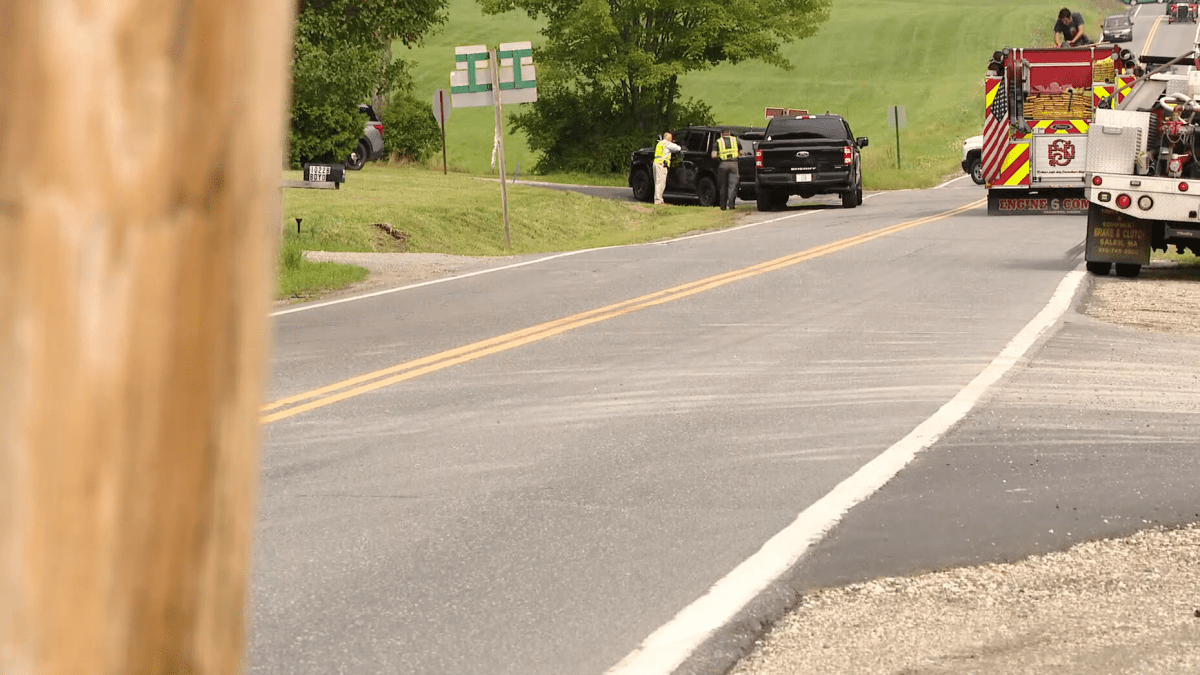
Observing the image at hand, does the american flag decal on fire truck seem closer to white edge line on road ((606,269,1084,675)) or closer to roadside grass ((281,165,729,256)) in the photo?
roadside grass ((281,165,729,256))

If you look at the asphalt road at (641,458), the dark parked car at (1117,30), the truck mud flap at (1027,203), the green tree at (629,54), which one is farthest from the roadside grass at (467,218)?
the green tree at (629,54)

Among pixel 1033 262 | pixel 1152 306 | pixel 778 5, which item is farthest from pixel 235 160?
pixel 778 5

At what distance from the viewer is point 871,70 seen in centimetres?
9356

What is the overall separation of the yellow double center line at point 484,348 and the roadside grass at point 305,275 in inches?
151

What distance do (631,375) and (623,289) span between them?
5675 millimetres

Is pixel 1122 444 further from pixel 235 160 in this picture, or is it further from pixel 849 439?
pixel 235 160

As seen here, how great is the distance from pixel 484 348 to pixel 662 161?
2545 cm

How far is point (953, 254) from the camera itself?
65.2 ft

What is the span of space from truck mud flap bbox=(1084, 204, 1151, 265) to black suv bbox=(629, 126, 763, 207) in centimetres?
1864

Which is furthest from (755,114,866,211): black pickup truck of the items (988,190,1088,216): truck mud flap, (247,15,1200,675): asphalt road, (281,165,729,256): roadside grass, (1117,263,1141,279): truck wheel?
(247,15,1200,675): asphalt road

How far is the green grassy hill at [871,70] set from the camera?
72312mm

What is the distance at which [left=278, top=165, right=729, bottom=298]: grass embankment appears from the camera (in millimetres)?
24078

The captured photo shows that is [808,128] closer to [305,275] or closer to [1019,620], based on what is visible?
[305,275]

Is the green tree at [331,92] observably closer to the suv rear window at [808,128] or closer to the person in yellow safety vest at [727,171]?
the person in yellow safety vest at [727,171]
